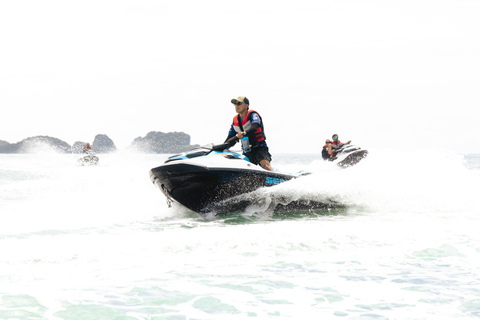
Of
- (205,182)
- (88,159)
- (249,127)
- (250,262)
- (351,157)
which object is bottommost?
(250,262)

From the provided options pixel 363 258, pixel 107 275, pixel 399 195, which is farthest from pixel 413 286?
pixel 399 195

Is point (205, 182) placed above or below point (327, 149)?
below

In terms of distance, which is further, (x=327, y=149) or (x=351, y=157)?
(x=327, y=149)

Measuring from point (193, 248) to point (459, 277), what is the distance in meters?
2.31

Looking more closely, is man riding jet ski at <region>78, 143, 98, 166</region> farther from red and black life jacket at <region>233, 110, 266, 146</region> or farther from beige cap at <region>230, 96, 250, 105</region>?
beige cap at <region>230, 96, 250, 105</region>

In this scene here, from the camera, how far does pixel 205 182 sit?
21.5 feet

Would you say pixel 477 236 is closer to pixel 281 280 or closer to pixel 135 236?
pixel 281 280

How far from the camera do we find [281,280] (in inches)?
137

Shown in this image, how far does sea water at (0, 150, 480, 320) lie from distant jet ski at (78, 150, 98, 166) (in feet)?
64.0

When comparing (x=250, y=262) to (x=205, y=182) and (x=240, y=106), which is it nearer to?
(x=205, y=182)

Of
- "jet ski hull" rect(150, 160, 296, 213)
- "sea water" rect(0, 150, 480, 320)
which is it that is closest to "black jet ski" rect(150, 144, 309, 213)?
"jet ski hull" rect(150, 160, 296, 213)

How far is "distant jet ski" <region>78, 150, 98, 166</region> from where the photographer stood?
26.4m

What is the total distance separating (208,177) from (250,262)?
265cm

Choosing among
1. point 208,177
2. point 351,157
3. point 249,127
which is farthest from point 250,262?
point 351,157
